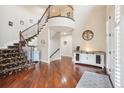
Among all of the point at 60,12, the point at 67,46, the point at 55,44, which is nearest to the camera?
the point at 60,12

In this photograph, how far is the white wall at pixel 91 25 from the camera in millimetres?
7734

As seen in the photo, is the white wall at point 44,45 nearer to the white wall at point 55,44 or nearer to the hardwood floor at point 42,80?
the white wall at point 55,44

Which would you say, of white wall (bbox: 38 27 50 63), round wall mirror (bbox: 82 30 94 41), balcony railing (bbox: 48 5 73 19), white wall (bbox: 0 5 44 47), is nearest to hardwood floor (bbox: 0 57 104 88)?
white wall (bbox: 38 27 50 63)

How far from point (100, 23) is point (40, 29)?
4.02 meters

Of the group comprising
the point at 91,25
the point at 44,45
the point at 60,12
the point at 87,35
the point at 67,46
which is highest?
the point at 60,12

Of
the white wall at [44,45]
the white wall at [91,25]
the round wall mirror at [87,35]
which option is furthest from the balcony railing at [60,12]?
the round wall mirror at [87,35]

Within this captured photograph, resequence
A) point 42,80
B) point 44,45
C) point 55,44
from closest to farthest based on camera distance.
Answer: point 42,80
point 44,45
point 55,44

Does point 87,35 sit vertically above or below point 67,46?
above

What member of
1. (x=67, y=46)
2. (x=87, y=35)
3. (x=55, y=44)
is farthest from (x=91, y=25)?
(x=67, y=46)

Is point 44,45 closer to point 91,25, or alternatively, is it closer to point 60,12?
point 60,12

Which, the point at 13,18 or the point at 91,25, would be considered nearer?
the point at 91,25

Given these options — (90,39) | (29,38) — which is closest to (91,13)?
(90,39)

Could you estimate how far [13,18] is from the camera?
8.30 meters

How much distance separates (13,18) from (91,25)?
16.9 ft
